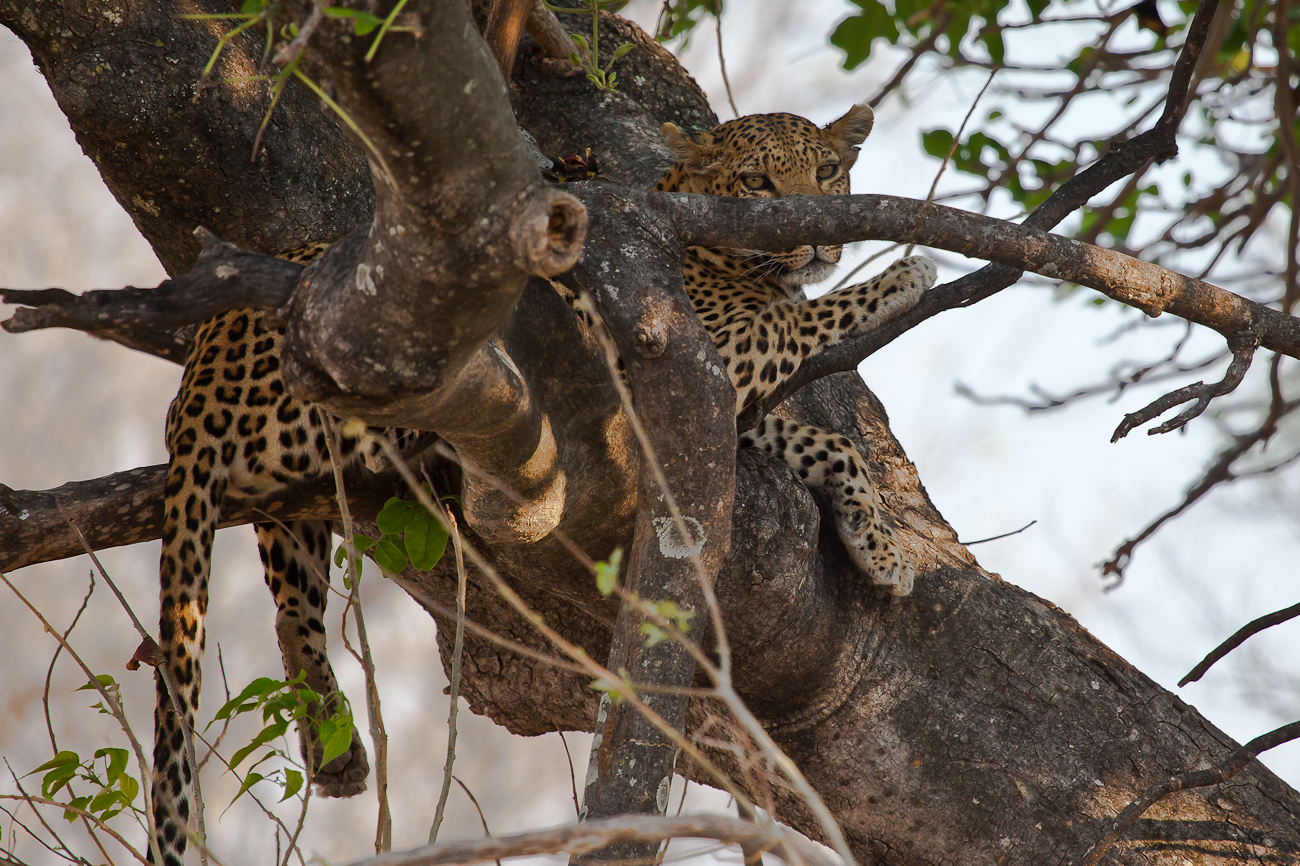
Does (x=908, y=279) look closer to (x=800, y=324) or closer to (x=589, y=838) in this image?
(x=800, y=324)

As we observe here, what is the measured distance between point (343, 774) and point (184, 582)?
125 cm

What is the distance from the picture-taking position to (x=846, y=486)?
4035 mm

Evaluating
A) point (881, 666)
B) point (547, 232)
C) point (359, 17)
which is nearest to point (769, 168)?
point (881, 666)

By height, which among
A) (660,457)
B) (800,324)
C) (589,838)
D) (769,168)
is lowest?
(589,838)

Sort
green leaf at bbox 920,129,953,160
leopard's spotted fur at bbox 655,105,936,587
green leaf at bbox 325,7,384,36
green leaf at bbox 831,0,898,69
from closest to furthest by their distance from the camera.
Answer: green leaf at bbox 325,7,384,36 → leopard's spotted fur at bbox 655,105,936,587 → green leaf at bbox 831,0,898,69 → green leaf at bbox 920,129,953,160

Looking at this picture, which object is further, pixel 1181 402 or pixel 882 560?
pixel 882 560

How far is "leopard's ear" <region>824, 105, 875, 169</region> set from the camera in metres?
4.98

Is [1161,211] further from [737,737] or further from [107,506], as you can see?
[107,506]

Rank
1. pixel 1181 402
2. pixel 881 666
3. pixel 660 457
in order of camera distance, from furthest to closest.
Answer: pixel 881 666 → pixel 1181 402 → pixel 660 457

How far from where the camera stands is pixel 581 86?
203 inches

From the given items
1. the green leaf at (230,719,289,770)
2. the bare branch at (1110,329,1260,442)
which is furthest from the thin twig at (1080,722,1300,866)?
the green leaf at (230,719,289,770)

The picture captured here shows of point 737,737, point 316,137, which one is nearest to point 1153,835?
point 737,737

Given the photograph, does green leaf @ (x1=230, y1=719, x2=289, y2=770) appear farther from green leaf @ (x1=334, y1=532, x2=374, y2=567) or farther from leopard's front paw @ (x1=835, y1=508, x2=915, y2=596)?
leopard's front paw @ (x1=835, y1=508, x2=915, y2=596)

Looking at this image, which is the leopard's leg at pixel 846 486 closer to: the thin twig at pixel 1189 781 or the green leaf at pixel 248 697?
the thin twig at pixel 1189 781
